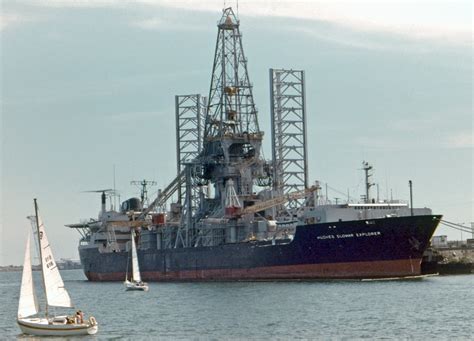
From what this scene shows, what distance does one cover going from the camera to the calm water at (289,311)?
53.1 meters

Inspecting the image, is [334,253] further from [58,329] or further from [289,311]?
[58,329]

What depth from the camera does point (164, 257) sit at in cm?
11225

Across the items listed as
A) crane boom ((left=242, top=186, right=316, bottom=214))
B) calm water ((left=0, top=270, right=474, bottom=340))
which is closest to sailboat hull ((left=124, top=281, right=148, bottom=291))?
calm water ((left=0, top=270, right=474, bottom=340))

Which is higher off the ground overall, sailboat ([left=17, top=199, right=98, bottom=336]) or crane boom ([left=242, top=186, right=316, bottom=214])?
crane boom ([left=242, top=186, right=316, bottom=214])

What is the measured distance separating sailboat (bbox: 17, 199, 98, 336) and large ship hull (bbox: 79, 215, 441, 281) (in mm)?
37630

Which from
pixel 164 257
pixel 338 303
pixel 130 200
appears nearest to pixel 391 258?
pixel 338 303

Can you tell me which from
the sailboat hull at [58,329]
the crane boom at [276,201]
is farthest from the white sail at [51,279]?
the crane boom at [276,201]

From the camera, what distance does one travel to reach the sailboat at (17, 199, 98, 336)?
52281mm

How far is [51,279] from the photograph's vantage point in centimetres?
5397

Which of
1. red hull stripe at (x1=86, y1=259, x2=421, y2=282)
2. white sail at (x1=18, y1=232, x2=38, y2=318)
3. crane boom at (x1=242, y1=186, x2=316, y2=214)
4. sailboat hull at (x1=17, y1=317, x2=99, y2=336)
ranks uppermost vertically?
crane boom at (x1=242, y1=186, x2=316, y2=214)

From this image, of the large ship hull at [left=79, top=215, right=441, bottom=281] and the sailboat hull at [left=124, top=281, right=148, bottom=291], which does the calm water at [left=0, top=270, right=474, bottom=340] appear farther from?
the sailboat hull at [left=124, top=281, right=148, bottom=291]

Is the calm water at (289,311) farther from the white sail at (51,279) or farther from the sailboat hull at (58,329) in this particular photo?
the white sail at (51,279)

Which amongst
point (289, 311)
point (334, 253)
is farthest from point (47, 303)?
point (334, 253)

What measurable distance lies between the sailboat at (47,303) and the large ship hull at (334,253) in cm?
3763
